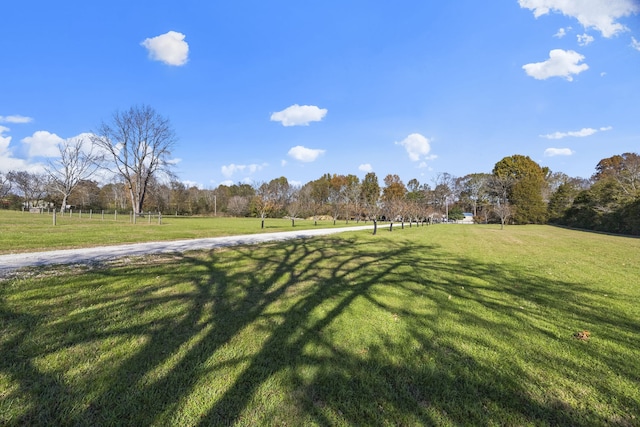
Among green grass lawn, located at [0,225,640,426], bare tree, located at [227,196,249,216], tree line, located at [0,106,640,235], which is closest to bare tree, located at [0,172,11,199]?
tree line, located at [0,106,640,235]

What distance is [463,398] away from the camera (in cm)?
225

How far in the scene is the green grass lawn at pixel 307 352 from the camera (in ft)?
6.83

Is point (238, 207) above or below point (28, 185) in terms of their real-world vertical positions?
below

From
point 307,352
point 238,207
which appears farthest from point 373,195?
point 307,352

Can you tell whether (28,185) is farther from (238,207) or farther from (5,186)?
(238,207)

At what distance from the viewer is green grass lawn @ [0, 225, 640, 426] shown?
2.08 meters

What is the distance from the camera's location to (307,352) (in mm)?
2900

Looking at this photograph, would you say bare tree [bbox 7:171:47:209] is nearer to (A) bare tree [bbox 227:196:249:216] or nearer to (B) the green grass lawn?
(A) bare tree [bbox 227:196:249:216]

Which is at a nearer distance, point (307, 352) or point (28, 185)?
point (307, 352)

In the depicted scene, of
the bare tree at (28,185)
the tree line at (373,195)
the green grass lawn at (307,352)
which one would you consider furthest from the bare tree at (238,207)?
the green grass lawn at (307,352)

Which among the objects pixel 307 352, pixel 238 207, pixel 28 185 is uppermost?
pixel 28 185

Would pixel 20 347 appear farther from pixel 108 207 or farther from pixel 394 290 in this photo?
pixel 108 207

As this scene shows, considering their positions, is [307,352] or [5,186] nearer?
[307,352]

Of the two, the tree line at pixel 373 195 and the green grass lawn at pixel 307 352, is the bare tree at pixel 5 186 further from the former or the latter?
the green grass lawn at pixel 307 352
